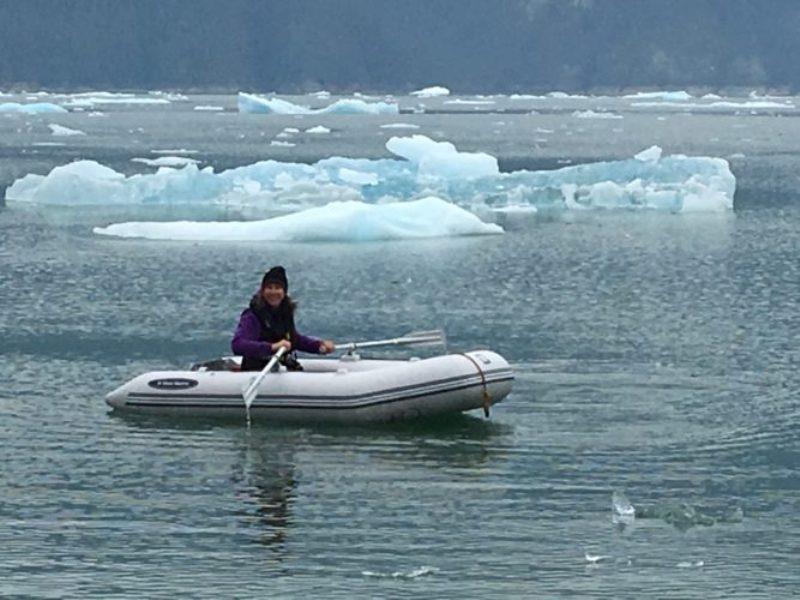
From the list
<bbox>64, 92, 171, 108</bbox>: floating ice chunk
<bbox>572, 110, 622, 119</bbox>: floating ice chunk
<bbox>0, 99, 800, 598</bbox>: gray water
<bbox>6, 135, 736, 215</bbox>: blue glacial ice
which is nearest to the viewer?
<bbox>0, 99, 800, 598</bbox>: gray water

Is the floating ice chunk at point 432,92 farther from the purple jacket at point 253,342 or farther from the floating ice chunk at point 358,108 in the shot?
the purple jacket at point 253,342

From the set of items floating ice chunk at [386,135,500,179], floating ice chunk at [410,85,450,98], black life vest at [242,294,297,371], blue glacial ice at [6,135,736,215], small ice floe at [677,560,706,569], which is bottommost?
small ice floe at [677,560,706,569]

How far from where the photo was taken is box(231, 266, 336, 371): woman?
14.0 meters

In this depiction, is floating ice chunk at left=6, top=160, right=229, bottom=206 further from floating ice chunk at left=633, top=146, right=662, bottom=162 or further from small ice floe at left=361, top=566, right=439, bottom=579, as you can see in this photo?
small ice floe at left=361, top=566, right=439, bottom=579

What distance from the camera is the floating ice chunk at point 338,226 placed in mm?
27969

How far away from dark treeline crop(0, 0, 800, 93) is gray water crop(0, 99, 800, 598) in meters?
123

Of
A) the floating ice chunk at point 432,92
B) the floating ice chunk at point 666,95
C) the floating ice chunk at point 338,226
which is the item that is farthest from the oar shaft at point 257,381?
the floating ice chunk at point 432,92

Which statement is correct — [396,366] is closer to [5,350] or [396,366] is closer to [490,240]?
[5,350]

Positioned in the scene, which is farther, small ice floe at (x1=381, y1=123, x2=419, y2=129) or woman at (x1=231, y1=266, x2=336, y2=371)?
small ice floe at (x1=381, y1=123, x2=419, y2=129)

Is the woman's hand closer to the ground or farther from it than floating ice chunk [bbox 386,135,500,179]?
closer to the ground

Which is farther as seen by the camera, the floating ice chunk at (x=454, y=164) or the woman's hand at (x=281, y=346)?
the floating ice chunk at (x=454, y=164)

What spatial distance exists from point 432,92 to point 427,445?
13523 centimetres

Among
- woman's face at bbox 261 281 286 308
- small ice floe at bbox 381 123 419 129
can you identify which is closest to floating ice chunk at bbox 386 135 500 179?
woman's face at bbox 261 281 286 308

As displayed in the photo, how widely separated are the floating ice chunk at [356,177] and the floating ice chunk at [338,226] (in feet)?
19.4
